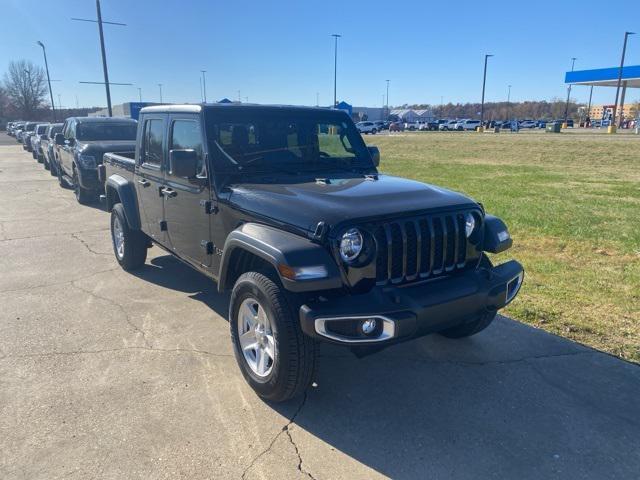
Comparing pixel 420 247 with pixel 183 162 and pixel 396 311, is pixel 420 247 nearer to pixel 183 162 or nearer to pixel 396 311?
pixel 396 311

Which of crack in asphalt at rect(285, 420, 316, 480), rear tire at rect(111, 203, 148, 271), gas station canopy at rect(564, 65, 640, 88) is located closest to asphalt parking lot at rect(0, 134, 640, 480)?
crack in asphalt at rect(285, 420, 316, 480)

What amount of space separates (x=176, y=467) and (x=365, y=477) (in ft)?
3.53

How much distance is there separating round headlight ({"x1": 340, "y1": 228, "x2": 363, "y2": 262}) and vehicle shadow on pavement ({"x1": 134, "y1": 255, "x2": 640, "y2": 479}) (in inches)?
44.0

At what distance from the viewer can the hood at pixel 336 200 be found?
3.11 m

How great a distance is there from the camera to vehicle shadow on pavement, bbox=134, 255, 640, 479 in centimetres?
282

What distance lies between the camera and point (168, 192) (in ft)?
15.5

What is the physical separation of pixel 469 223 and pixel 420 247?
0.61 meters

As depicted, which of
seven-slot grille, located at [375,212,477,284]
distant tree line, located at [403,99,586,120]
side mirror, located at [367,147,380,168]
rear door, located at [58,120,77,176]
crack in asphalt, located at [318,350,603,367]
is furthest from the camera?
distant tree line, located at [403,99,586,120]

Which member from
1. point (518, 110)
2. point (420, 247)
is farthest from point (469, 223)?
point (518, 110)

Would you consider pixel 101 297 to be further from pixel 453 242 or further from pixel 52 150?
pixel 52 150

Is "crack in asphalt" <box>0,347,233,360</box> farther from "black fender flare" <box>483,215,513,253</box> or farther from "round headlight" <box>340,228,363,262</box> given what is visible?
"black fender flare" <box>483,215,513,253</box>

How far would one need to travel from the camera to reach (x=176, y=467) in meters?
2.78

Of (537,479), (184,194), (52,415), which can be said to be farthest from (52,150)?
(537,479)

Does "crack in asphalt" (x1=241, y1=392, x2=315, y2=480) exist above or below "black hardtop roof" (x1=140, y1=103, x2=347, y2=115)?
below
